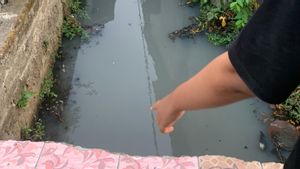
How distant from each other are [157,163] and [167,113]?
0.95 meters

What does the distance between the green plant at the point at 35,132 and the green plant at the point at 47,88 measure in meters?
0.34

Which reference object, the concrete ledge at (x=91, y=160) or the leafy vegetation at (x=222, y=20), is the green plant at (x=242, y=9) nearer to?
the leafy vegetation at (x=222, y=20)

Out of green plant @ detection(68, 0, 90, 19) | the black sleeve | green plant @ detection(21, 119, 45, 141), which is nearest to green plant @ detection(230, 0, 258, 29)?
green plant @ detection(68, 0, 90, 19)

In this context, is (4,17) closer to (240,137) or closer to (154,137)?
(154,137)

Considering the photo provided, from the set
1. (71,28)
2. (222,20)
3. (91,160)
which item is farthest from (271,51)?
(71,28)

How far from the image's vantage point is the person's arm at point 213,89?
0.89 metres

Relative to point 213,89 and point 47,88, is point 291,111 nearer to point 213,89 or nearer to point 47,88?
point 47,88

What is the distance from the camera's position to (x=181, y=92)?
3.41ft

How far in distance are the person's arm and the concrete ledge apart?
39.7 inches

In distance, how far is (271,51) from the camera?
743mm

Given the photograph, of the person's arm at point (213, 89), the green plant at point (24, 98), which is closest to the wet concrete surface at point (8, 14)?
the green plant at point (24, 98)

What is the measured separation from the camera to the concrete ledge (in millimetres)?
2037

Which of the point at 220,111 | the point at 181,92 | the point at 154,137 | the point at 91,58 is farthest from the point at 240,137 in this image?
the point at 181,92

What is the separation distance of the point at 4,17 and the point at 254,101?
2586 mm
